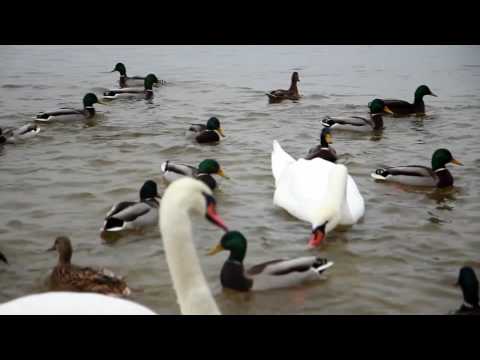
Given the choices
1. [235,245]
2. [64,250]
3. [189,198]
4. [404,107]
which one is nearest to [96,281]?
[64,250]

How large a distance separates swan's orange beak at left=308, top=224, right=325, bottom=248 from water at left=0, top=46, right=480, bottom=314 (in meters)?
0.16

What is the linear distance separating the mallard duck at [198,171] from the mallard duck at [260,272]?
9.06 ft

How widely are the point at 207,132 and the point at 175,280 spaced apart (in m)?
8.00

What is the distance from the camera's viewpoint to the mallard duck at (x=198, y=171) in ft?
29.7

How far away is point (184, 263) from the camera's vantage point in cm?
365

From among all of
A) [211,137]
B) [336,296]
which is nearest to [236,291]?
[336,296]

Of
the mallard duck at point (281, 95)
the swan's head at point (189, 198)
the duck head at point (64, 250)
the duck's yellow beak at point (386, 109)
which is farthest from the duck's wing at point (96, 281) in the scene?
the mallard duck at point (281, 95)

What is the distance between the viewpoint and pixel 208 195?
3.68m

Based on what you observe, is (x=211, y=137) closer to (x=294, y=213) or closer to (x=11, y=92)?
(x=294, y=213)

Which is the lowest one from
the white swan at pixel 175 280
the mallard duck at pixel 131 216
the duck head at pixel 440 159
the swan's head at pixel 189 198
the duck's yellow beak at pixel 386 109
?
the mallard duck at pixel 131 216

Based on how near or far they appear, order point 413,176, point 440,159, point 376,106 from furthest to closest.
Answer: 1. point 376,106
2. point 440,159
3. point 413,176

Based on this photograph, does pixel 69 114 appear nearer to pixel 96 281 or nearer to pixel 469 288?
pixel 96 281

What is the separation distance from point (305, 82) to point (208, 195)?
1517cm

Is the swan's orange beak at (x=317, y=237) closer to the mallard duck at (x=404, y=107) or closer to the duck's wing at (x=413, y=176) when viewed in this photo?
the duck's wing at (x=413, y=176)
